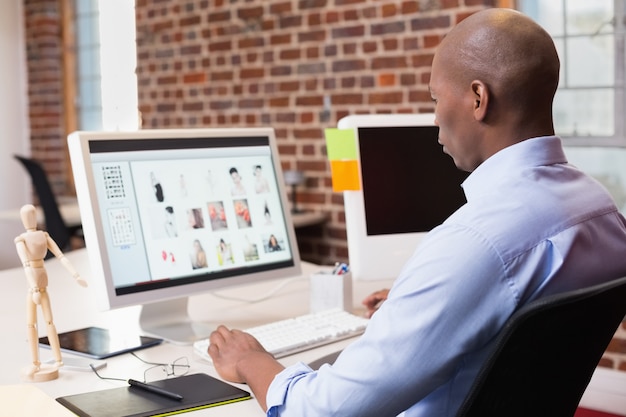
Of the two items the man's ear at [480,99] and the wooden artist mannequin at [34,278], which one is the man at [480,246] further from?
the wooden artist mannequin at [34,278]

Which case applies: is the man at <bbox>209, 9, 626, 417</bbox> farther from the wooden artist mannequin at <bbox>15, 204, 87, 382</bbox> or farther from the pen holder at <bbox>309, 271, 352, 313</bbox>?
the pen holder at <bbox>309, 271, 352, 313</bbox>

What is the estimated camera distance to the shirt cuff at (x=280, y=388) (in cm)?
117

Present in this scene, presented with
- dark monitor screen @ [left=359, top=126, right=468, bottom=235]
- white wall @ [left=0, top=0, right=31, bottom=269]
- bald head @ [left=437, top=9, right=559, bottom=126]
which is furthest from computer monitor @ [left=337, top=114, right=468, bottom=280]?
white wall @ [left=0, top=0, right=31, bottom=269]

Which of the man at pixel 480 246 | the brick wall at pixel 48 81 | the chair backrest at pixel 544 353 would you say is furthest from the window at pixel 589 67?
the brick wall at pixel 48 81

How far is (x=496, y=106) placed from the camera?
42.6 inches

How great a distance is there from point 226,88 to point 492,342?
3483 mm

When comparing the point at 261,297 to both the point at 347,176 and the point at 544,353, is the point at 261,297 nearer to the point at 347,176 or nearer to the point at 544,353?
the point at 347,176

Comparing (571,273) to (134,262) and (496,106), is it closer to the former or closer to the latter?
(496,106)

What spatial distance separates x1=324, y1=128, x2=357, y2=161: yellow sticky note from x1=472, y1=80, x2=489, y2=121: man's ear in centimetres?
88

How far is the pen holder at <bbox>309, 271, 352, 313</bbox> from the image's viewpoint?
75.7 inches

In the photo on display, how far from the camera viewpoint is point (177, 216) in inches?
67.4

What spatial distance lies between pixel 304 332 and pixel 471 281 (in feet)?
2.54

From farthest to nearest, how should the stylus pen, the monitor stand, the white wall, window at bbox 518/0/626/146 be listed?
1. the white wall
2. window at bbox 518/0/626/146
3. the monitor stand
4. the stylus pen

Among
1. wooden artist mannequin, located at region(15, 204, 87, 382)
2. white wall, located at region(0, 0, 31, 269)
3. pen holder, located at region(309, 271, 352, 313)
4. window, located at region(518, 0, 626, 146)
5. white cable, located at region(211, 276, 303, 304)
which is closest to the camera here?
wooden artist mannequin, located at region(15, 204, 87, 382)
